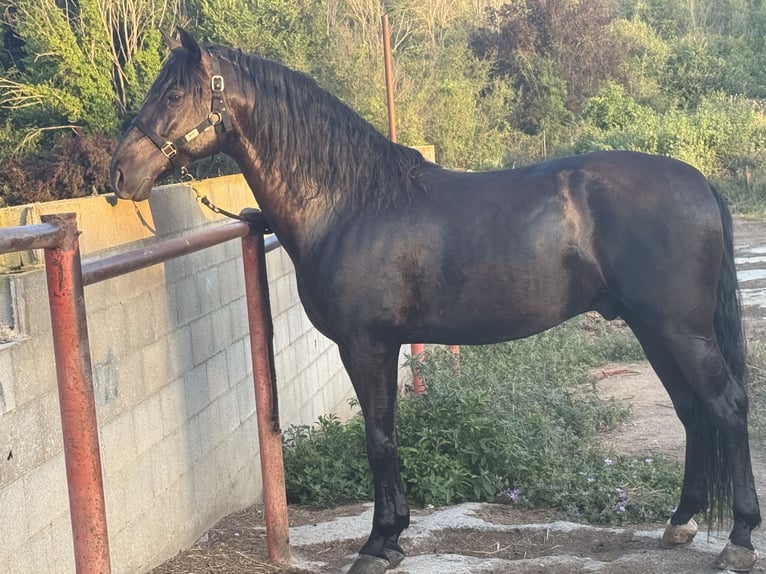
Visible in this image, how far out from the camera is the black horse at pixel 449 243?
127 inches

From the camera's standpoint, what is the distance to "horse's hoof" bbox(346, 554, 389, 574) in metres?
3.28

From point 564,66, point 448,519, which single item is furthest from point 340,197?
point 564,66

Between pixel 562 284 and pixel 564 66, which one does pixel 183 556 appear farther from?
pixel 564 66

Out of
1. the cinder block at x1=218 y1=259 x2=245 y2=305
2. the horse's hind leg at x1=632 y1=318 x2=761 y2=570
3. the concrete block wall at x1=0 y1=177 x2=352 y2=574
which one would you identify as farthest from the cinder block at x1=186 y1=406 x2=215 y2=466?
the horse's hind leg at x1=632 y1=318 x2=761 y2=570

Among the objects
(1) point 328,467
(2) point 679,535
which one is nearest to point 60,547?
(1) point 328,467

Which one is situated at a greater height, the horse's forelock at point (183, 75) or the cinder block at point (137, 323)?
the horse's forelock at point (183, 75)

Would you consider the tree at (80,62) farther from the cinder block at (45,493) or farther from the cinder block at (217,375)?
the cinder block at (45,493)

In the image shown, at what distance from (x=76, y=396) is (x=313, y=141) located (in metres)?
1.74

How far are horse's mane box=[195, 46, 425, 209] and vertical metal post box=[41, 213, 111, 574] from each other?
154 centimetres

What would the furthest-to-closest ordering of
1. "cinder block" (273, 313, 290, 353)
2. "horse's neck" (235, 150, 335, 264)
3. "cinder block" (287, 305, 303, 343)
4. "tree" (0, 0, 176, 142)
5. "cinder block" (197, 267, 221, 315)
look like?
1. "tree" (0, 0, 176, 142)
2. "cinder block" (287, 305, 303, 343)
3. "cinder block" (273, 313, 290, 353)
4. "cinder block" (197, 267, 221, 315)
5. "horse's neck" (235, 150, 335, 264)

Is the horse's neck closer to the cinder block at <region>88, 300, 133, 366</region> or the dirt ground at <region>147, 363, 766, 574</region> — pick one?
the cinder block at <region>88, 300, 133, 366</region>

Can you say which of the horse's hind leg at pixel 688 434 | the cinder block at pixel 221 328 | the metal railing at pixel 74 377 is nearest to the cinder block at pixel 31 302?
the metal railing at pixel 74 377

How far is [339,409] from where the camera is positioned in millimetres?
6289

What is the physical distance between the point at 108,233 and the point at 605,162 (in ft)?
6.23
